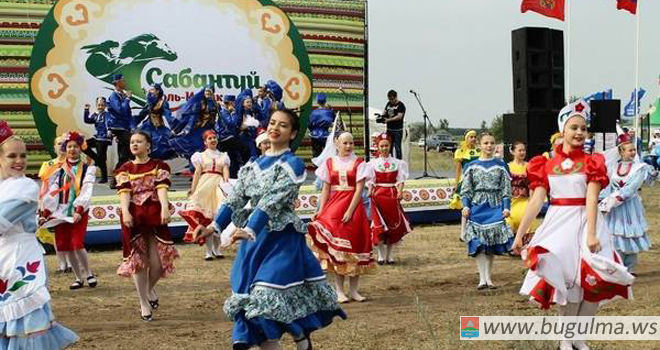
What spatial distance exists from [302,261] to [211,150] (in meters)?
6.35

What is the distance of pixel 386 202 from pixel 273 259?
6.22 m

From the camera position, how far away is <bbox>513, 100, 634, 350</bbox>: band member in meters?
5.18

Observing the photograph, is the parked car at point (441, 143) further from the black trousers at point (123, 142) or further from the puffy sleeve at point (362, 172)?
the puffy sleeve at point (362, 172)

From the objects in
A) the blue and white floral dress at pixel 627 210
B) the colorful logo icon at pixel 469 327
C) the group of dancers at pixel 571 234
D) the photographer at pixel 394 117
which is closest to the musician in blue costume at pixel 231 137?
the photographer at pixel 394 117

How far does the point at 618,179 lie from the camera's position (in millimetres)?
9070

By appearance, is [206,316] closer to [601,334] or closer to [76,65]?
[601,334]

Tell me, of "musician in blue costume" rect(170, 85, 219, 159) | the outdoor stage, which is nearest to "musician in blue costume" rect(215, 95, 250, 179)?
"musician in blue costume" rect(170, 85, 219, 159)

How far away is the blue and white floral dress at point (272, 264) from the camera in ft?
15.4

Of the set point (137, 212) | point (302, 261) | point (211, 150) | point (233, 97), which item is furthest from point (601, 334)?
point (233, 97)

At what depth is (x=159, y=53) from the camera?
60.0ft

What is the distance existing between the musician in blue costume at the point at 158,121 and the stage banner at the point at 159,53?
588 millimetres

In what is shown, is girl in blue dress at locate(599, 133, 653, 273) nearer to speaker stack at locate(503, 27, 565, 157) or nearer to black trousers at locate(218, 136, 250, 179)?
speaker stack at locate(503, 27, 565, 157)

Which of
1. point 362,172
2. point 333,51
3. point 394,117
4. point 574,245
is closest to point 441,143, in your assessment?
point 333,51

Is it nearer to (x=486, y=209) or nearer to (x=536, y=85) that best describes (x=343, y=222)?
(x=486, y=209)
